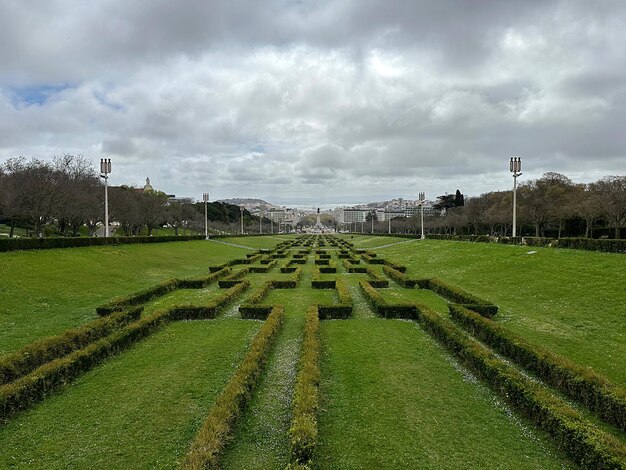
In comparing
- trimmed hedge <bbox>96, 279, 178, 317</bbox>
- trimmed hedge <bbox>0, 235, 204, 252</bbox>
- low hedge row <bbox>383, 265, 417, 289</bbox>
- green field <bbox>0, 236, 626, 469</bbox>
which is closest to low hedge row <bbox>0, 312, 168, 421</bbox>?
green field <bbox>0, 236, 626, 469</bbox>

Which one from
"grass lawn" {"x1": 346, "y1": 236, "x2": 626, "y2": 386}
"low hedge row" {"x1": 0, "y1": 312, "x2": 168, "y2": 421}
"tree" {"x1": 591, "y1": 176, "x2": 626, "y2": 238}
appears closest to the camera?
"low hedge row" {"x1": 0, "y1": 312, "x2": 168, "y2": 421}

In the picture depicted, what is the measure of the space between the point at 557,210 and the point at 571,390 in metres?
44.7

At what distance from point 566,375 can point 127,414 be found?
6960 millimetres

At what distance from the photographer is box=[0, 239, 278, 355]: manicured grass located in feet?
37.5

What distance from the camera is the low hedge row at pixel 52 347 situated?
288 inches

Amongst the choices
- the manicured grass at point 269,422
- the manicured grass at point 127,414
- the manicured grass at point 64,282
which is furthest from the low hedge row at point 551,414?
the manicured grass at point 64,282

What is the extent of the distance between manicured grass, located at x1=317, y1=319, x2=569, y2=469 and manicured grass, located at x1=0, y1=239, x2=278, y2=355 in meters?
7.51

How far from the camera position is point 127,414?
20.3 ft

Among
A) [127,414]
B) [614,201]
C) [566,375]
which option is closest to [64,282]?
[127,414]

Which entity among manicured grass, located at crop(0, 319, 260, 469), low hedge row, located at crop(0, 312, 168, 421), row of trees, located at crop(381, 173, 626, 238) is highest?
row of trees, located at crop(381, 173, 626, 238)

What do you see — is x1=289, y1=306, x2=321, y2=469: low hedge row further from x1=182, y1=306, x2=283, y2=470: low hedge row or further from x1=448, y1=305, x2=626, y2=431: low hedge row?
x1=448, y1=305, x2=626, y2=431: low hedge row

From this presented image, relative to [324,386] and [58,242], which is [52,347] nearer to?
[324,386]

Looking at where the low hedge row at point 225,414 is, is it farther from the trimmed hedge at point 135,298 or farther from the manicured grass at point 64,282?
the trimmed hedge at point 135,298

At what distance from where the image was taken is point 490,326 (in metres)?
9.72
